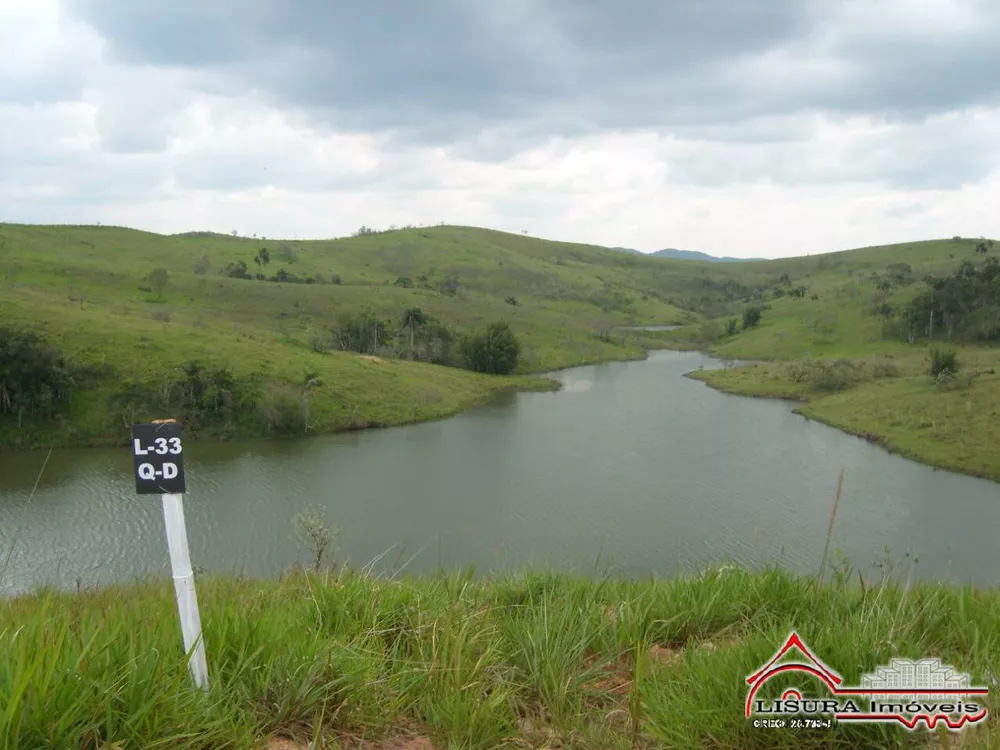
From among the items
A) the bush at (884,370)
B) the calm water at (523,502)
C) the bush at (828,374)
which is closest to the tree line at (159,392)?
the calm water at (523,502)

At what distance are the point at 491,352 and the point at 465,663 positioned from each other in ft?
286

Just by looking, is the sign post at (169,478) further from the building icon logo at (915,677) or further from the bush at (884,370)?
the bush at (884,370)

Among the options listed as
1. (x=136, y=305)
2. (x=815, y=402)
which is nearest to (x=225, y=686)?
(x=815, y=402)

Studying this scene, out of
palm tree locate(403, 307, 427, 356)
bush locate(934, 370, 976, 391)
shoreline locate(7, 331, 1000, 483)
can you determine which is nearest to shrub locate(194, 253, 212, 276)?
palm tree locate(403, 307, 427, 356)

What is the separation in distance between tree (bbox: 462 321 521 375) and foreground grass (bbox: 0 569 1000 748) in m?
85.6

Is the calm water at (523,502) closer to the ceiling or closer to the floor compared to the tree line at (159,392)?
closer to the floor

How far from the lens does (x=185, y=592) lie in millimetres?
3658

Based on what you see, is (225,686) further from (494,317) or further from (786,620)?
(494,317)

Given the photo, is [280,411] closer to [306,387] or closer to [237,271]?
[306,387]

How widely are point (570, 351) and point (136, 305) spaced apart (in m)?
67.9

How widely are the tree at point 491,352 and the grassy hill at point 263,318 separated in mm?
4310

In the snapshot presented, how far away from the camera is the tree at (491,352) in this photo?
300 feet

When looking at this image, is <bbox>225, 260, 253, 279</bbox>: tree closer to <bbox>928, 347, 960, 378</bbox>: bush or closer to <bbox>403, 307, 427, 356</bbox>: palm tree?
<bbox>403, 307, 427, 356</bbox>: palm tree

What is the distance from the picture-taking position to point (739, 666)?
148 inches
